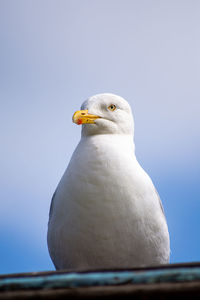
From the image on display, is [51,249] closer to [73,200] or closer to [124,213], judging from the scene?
[73,200]

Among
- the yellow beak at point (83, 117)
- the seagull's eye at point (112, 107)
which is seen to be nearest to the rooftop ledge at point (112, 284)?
the yellow beak at point (83, 117)

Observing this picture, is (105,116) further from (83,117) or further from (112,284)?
(112,284)

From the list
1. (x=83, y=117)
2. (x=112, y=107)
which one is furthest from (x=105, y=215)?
(x=112, y=107)

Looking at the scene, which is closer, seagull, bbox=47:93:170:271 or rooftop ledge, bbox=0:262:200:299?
rooftop ledge, bbox=0:262:200:299

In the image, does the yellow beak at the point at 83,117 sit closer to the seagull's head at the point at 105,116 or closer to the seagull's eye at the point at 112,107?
the seagull's head at the point at 105,116

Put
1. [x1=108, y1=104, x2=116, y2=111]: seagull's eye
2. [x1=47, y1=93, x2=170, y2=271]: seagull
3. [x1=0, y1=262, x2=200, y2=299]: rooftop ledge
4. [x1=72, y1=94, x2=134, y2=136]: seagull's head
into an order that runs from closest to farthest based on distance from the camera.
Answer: [x1=0, y1=262, x2=200, y2=299]: rooftop ledge → [x1=47, y1=93, x2=170, y2=271]: seagull → [x1=72, y1=94, x2=134, y2=136]: seagull's head → [x1=108, y1=104, x2=116, y2=111]: seagull's eye

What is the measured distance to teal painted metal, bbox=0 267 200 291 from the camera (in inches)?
44.3

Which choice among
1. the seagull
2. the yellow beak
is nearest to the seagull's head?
the yellow beak

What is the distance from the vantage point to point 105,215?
3039 millimetres

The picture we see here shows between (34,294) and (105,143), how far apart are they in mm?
2400

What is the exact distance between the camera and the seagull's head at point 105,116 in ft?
11.8

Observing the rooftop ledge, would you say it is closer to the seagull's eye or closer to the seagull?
the seagull

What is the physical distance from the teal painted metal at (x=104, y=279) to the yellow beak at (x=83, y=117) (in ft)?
7.71

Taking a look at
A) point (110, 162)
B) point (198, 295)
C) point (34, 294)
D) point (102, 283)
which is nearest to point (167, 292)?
point (198, 295)
